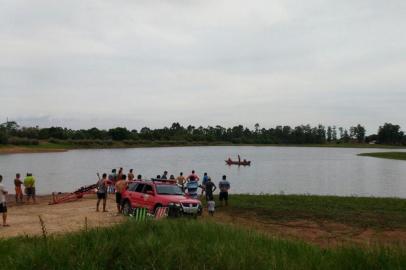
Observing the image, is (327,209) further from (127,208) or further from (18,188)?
(18,188)

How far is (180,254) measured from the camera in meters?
9.12

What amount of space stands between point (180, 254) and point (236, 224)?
31.6ft

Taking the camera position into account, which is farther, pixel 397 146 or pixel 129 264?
pixel 397 146

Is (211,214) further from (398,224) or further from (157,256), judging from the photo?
(157,256)

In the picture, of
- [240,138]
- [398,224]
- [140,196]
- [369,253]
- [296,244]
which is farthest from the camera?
[240,138]

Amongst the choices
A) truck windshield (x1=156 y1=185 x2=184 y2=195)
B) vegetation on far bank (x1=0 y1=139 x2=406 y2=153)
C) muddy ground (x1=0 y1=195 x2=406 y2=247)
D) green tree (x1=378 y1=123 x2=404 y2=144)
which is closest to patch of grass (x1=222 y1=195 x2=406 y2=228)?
muddy ground (x1=0 y1=195 x2=406 y2=247)

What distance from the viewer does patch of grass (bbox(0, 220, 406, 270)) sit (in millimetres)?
8727

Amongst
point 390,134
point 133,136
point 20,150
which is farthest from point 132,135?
point 390,134

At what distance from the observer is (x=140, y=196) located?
20.7m

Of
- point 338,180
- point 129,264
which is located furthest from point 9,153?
point 129,264

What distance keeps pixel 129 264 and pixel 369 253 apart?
4508mm

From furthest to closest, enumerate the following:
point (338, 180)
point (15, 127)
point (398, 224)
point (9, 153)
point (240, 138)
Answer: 1. point (240, 138)
2. point (15, 127)
3. point (9, 153)
4. point (338, 180)
5. point (398, 224)

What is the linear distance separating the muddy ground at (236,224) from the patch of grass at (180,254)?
14.1 ft

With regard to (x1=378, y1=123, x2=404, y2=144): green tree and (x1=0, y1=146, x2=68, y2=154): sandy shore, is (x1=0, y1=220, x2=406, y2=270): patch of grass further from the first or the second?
(x1=378, y1=123, x2=404, y2=144): green tree
